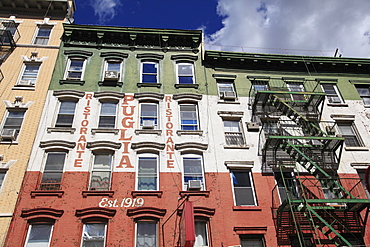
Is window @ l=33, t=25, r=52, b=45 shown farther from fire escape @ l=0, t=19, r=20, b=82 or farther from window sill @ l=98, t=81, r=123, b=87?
window sill @ l=98, t=81, r=123, b=87

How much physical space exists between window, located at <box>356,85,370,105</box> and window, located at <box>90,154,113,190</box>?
1632 cm

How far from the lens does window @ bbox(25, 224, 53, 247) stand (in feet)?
42.8

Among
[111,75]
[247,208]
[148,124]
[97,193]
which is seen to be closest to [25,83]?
[111,75]

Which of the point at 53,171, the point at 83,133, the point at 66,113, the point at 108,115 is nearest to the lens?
the point at 53,171

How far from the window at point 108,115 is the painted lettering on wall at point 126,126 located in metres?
0.53

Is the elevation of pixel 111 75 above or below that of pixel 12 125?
above

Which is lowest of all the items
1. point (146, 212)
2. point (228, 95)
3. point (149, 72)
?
point (146, 212)

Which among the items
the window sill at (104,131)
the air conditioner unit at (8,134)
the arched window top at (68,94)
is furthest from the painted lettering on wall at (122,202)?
the arched window top at (68,94)

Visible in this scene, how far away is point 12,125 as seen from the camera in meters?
16.8

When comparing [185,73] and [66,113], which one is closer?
[66,113]

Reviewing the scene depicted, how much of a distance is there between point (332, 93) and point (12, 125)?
1906 centimetres

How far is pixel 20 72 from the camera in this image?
19297 millimetres

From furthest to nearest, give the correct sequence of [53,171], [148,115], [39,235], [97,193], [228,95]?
[228,95]
[148,115]
[53,171]
[97,193]
[39,235]

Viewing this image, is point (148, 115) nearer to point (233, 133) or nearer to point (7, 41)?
point (233, 133)
